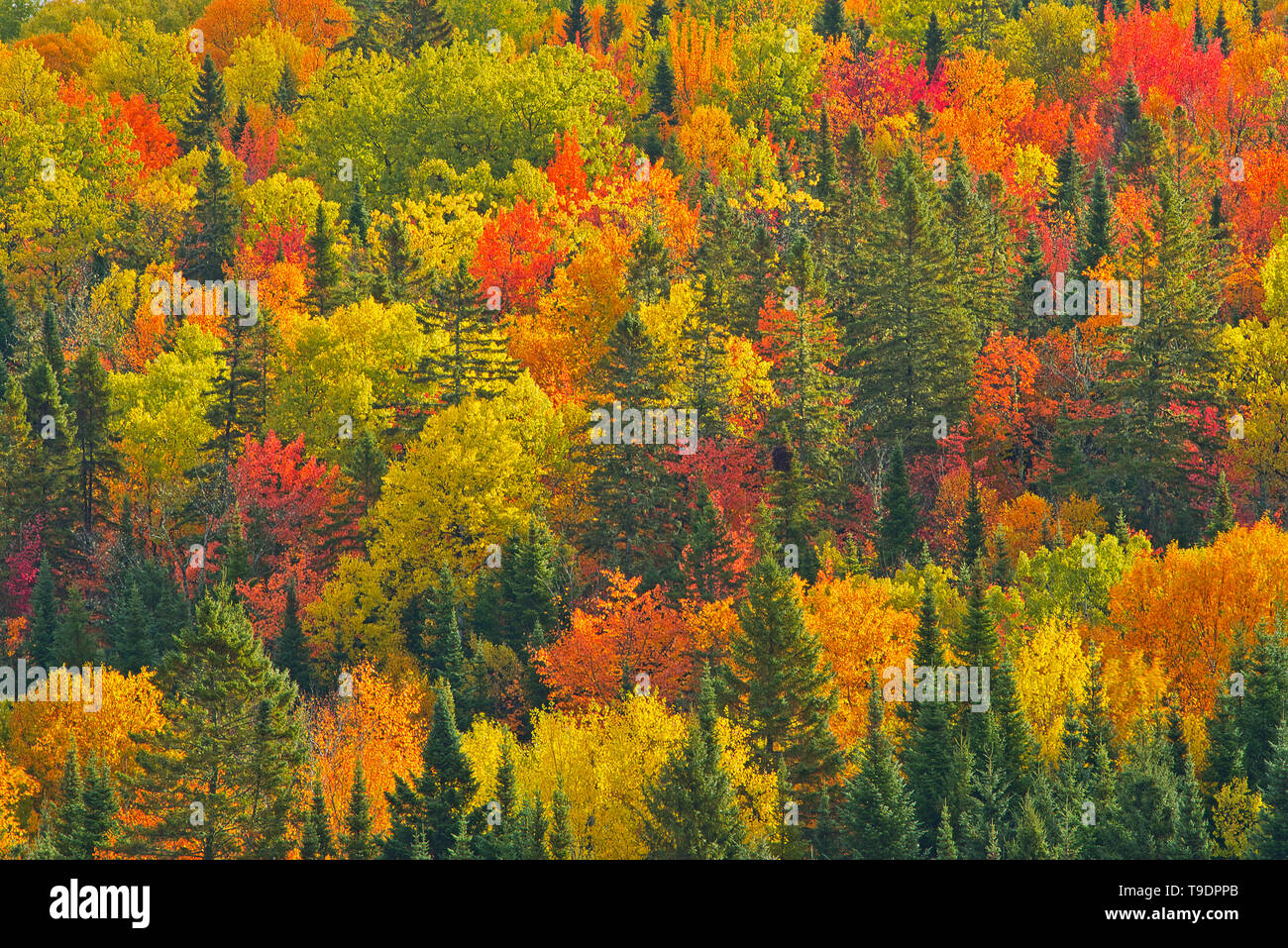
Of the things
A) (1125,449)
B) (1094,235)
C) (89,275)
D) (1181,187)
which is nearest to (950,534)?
(1125,449)

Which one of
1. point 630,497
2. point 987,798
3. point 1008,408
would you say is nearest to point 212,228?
point 630,497

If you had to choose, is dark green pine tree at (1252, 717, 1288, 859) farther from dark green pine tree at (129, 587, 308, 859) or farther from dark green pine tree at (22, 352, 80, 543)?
dark green pine tree at (22, 352, 80, 543)

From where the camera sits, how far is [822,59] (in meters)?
129

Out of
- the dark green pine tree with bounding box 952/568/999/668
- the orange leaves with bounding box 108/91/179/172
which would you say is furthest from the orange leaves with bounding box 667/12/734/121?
the dark green pine tree with bounding box 952/568/999/668

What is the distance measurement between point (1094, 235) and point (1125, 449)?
13.9 metres

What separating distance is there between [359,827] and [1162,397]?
122ft

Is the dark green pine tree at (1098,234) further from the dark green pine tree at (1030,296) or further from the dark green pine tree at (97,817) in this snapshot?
the dark green pine tree at (97,817)

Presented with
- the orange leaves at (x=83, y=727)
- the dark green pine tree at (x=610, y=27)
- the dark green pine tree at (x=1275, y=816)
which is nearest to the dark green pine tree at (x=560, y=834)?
the dark green pine tree at (x=1275, y=816)

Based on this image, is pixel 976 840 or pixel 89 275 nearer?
pixel 976 840

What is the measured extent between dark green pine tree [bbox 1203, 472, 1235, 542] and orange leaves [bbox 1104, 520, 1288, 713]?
10.9 ft

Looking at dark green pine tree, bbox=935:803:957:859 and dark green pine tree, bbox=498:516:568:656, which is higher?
dark green pine tree, bbox=498:516:568:656

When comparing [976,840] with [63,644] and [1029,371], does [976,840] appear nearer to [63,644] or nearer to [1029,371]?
[1029,371]

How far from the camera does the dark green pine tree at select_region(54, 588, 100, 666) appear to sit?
85.4 meters

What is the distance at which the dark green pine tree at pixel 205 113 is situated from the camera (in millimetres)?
129625
